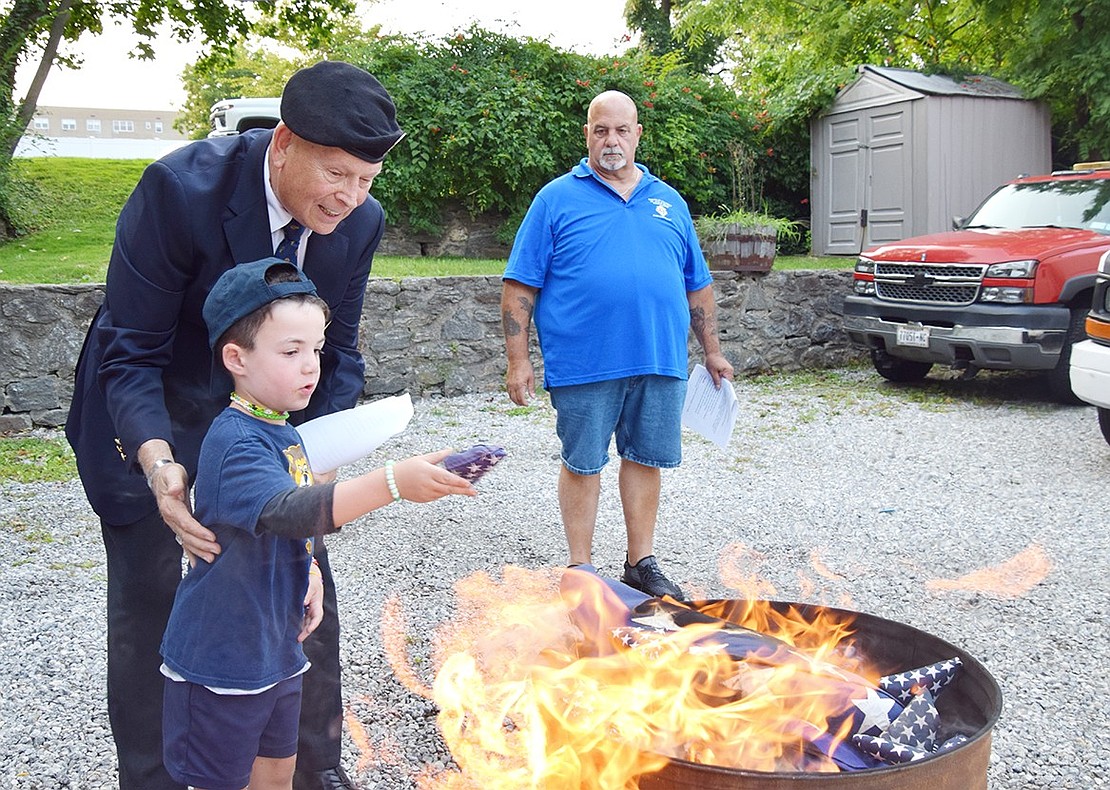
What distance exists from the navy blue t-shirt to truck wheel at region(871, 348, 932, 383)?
8732 mm

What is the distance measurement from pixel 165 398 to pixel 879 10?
57.2 feet

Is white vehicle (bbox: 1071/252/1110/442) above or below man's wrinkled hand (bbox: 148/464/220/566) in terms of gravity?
below

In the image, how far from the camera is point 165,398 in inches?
91.0

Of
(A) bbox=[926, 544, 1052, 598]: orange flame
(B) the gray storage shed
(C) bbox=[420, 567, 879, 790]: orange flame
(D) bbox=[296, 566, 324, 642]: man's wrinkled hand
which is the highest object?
(B) the gray storage shed

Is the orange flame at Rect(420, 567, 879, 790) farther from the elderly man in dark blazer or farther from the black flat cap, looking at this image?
the black flat cap

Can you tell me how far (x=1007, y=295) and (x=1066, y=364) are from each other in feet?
2.58

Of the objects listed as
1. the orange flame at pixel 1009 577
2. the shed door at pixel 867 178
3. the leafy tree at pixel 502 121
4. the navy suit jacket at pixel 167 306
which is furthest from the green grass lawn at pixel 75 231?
the navy suit jacket at pixel 167 306

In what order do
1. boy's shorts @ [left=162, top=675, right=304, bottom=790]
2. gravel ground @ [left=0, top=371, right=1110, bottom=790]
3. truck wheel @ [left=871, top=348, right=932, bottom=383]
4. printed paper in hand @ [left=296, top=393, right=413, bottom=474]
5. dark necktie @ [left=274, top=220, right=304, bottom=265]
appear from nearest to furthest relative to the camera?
1. boy's shorts @ [left=162, top=675, right=304, bottom=790]
2. printed paper in hand @ [left=296, top=393, right=413, bottom=474]
3. dark necktie @ [left=274, top=220, right=304, bottom=265]
4. gravel ground @ [left=0, top=371, right=1110, bottom=790]
5. truck wheel @ [left=871, top=348, right=932, bottom=383]

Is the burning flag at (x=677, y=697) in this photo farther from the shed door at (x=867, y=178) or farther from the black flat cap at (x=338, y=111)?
the shed door at (x=867, y=178)

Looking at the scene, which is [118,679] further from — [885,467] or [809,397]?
[809,397]

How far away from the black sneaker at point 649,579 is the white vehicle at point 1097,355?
11.7ft

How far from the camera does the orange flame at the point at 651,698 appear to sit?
2111mm

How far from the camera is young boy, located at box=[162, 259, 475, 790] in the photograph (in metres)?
1.92

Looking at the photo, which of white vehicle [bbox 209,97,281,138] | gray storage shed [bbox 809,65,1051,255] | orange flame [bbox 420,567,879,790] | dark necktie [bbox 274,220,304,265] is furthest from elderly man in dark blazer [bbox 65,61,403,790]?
gray storage shed [bbox 809,65,1051,255]
